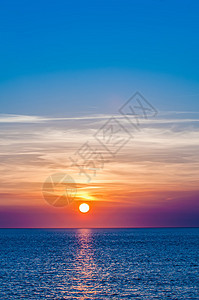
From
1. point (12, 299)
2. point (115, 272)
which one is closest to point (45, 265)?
point (115, 272)

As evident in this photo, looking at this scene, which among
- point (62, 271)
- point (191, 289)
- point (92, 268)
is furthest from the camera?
point (92, 268)

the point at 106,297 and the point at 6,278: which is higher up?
the point at 6,278

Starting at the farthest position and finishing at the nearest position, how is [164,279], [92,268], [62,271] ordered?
[92,268], [62,271], [164,279]

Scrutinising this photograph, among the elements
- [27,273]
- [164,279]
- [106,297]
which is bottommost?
[106,297]

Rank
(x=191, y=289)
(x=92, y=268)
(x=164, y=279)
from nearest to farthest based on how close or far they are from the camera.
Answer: (x=191, y=289)
(x=164, y=279)
(x=92, y=268)

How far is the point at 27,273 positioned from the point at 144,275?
18862 mm

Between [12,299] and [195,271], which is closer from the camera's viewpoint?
[12,299]

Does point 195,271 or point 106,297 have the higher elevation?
point 195,271

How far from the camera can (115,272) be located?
69.9 m

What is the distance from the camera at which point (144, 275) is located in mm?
66000

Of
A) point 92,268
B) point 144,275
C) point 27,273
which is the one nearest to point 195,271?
point 144,275

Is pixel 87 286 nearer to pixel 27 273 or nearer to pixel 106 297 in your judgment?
pixel 106 297

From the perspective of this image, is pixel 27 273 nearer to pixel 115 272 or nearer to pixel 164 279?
pixel 115 272

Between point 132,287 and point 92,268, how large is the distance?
22773mm
